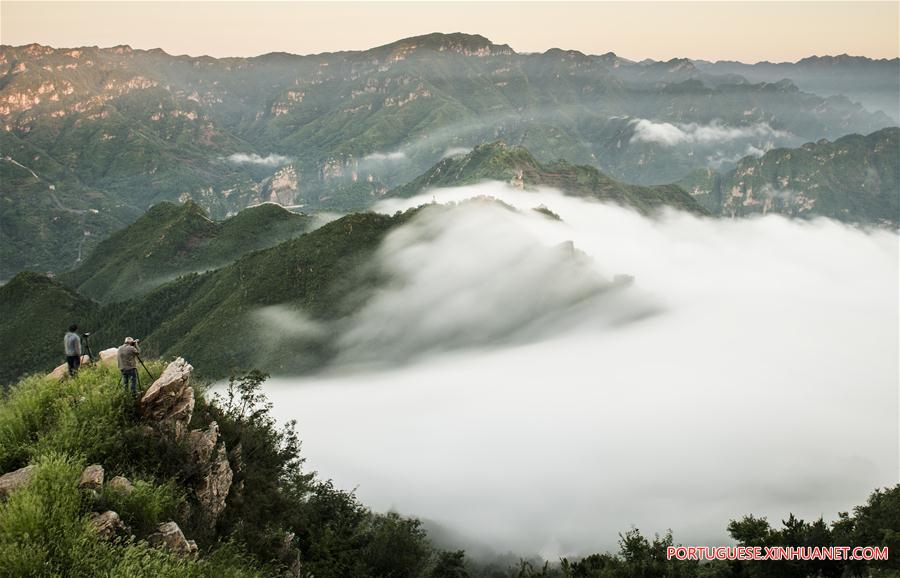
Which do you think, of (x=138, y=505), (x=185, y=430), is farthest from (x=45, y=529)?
(x=185, y=430)

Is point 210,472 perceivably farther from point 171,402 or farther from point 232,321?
point 232,321

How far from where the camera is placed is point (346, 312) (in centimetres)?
18962

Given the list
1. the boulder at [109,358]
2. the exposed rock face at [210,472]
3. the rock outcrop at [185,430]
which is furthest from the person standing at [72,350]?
the exposed rock face at [210,472]

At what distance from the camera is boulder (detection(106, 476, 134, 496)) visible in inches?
774

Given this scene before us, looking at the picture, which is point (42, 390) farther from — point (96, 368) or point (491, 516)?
point (491, 516)

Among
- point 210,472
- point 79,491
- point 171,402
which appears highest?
point 171,402

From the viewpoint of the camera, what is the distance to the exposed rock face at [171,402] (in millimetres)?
24545

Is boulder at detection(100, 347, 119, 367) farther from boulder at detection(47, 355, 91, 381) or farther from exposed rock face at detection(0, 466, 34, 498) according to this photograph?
exposed rock face at detection(0, 466, 34, 498)

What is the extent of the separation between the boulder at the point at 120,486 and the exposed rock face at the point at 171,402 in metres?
4.63

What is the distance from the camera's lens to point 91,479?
19328 millimetres

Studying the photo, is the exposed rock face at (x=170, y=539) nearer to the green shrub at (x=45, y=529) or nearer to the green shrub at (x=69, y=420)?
the green shrub at (x=45, y=529)

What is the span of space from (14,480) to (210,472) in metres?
8.36

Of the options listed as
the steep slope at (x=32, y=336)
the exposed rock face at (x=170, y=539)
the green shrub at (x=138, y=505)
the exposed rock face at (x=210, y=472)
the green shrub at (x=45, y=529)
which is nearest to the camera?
the green shrub at (x=45, y=529)

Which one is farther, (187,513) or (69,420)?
(187,513)
